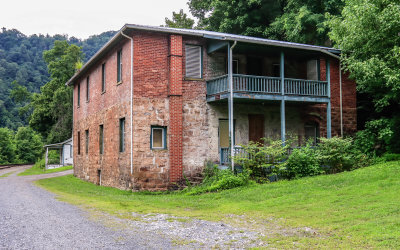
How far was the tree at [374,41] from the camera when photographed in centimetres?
1680

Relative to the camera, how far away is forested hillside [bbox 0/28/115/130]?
8562 cm

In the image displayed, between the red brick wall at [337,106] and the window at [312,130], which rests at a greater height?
the red brick wall at [337,106]

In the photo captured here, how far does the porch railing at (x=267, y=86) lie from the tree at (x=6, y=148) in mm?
57146

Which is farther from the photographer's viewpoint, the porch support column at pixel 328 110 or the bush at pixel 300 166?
the porch support column at pixel 328 110

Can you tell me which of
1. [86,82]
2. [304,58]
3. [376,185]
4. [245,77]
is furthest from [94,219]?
[86,82]

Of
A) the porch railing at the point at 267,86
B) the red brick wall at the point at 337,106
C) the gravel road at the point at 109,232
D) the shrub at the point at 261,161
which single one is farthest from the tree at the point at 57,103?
the gravel road at the point at 109,232

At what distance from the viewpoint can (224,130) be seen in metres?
A: 20.1

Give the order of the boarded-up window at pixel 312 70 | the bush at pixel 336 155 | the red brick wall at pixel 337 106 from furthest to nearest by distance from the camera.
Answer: the red brick wall at pixel 337 106 < the boarded-up window at pixel 312 70 < the bush at pixel 336 155

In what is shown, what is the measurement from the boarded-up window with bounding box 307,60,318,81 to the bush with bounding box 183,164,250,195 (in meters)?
7.85

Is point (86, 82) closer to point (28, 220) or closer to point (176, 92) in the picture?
point (176, 92)

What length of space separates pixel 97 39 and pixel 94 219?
9866 cm

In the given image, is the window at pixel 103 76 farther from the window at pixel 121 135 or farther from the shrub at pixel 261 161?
the shrub at pixel 261 161

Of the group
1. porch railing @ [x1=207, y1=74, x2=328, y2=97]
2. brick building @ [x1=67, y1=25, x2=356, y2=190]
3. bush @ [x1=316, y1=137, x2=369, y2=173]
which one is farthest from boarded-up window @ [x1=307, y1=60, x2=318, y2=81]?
bush @ [x1=316, y1=137, x2=369, y2=173]

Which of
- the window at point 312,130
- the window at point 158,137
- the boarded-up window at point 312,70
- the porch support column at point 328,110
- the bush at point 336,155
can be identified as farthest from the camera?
the window at point 312,130
